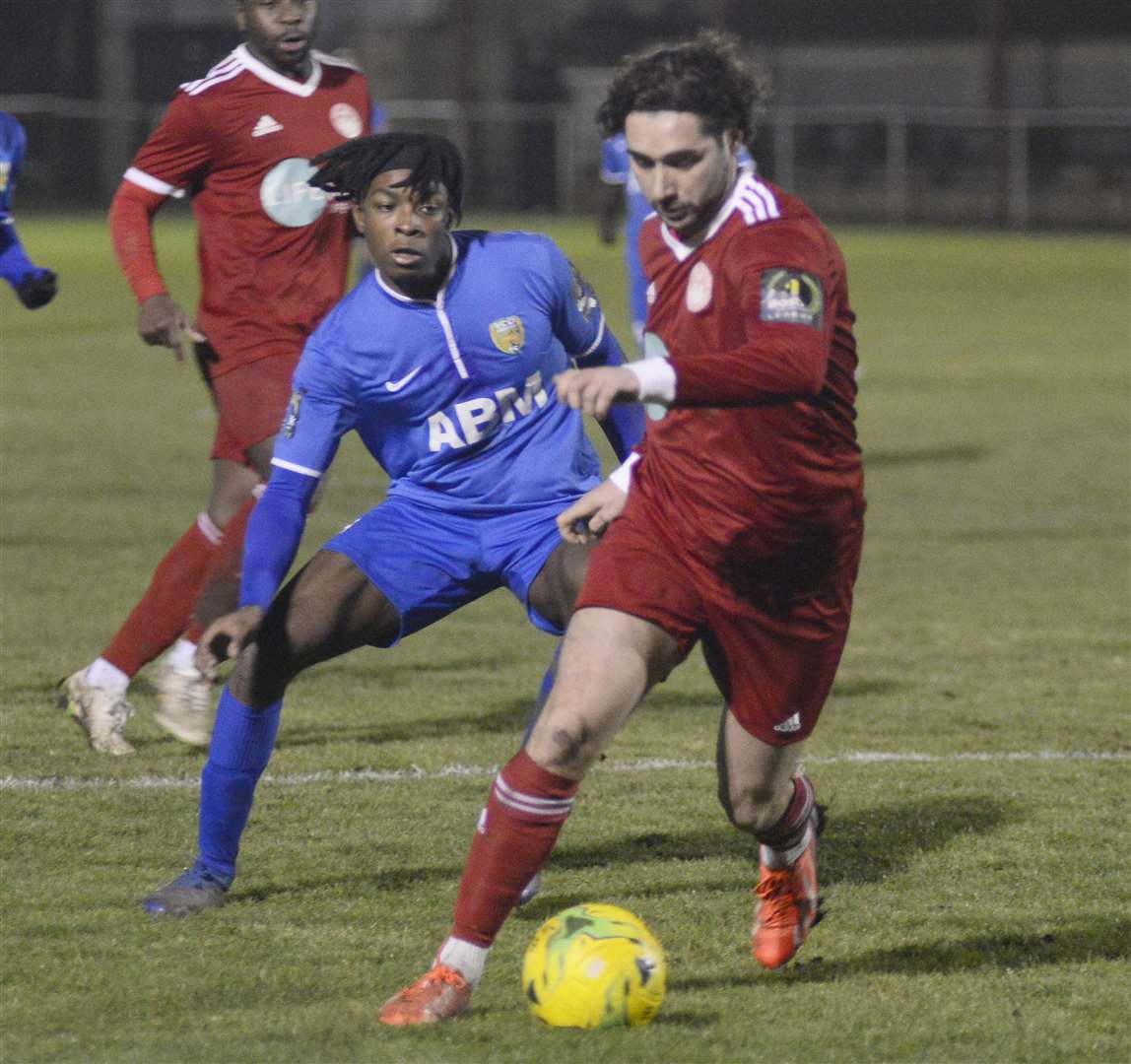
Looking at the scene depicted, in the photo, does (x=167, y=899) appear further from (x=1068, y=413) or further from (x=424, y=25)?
(x=424, y=25)

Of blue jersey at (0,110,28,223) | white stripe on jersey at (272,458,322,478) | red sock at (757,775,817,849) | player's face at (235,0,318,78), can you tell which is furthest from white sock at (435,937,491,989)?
blue jersey at (0,110,28,223)

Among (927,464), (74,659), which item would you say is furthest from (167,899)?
(927,464)

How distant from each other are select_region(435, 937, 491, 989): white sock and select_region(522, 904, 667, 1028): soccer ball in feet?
0.37

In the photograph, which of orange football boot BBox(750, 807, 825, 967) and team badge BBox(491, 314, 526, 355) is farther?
team badge BBox(491, 314, 526, 355)

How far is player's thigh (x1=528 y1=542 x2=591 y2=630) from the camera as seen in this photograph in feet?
16.0

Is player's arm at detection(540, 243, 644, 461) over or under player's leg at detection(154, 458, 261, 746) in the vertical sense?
over

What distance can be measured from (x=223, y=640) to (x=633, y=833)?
4.93 feet

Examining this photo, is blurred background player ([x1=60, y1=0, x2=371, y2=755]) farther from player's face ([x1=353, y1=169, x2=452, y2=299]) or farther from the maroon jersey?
player's face ([x1=353, y1=169, x2=452, y2=299])

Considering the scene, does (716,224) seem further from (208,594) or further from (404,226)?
(208,594)

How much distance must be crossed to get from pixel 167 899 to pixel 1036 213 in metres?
37.9

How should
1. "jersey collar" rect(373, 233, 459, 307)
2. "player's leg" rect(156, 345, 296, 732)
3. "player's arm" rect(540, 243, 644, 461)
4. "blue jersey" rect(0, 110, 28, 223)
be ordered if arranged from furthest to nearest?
1. "blue jersey" rect(0, 110, 28, 223)
2. "player's leg" rect(156, 345, 296, 732)
3. "player's arm" rect(540, 243, 644, 461)
4. "jersey collar" rect(373, 233, 459, 307)

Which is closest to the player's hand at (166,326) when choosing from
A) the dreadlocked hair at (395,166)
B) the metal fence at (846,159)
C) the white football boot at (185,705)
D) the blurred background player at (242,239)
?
the blurred background player at (242,239)

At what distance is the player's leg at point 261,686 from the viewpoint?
15.4ft

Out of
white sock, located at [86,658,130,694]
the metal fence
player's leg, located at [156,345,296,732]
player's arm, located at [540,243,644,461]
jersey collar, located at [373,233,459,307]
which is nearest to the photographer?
jersey collar, located at [373,233,459,307]
